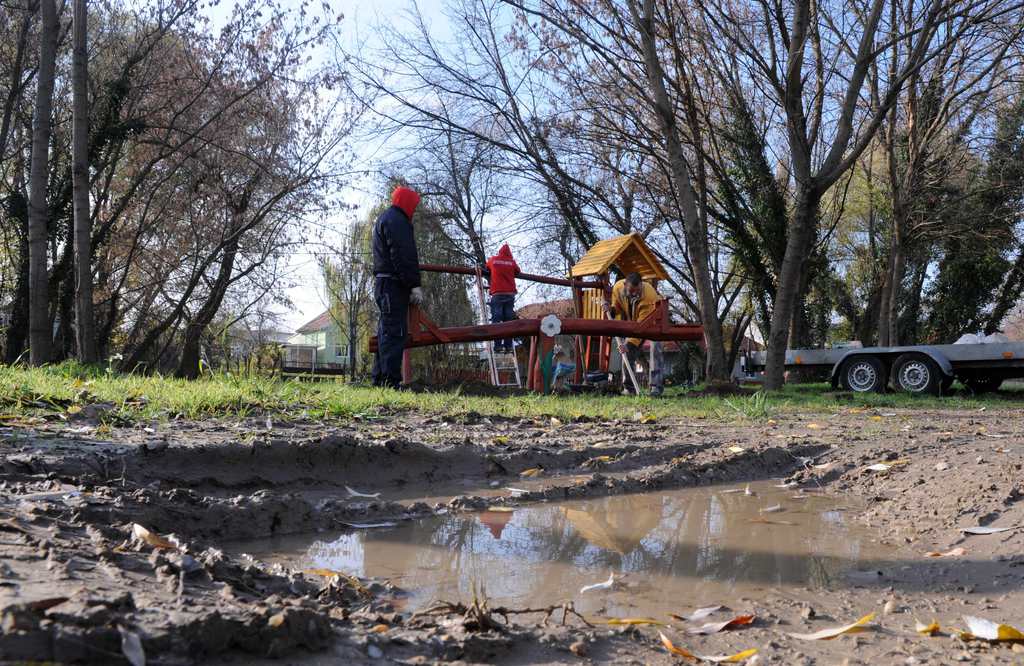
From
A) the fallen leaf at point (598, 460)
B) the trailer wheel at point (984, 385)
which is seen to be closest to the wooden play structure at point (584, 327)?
the fallen leaf at point (598, 460)

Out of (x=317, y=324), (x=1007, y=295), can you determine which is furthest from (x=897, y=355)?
(x=317, y=324)

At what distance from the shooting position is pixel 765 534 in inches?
133

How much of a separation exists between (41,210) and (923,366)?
13142 millimetres

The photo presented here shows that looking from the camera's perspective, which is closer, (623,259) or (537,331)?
(537,331)

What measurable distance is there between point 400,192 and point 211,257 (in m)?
8.68

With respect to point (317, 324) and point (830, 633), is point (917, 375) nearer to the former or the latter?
point (830, 633)

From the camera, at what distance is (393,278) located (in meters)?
8.31

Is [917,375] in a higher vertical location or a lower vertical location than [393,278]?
lower

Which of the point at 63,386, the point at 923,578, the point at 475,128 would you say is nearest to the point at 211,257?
the point at 475,128

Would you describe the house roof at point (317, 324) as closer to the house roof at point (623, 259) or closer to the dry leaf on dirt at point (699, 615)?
the house roof at point (623, 259)

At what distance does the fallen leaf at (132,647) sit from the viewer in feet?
4.68

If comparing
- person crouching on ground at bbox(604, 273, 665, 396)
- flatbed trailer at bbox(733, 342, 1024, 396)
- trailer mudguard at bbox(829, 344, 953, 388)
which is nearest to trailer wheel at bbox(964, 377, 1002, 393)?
flatbed trailer at bbox(733, 342, 1024, 396)

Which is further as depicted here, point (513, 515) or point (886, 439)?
point (886, 439)

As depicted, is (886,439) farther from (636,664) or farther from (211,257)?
(211,257)
